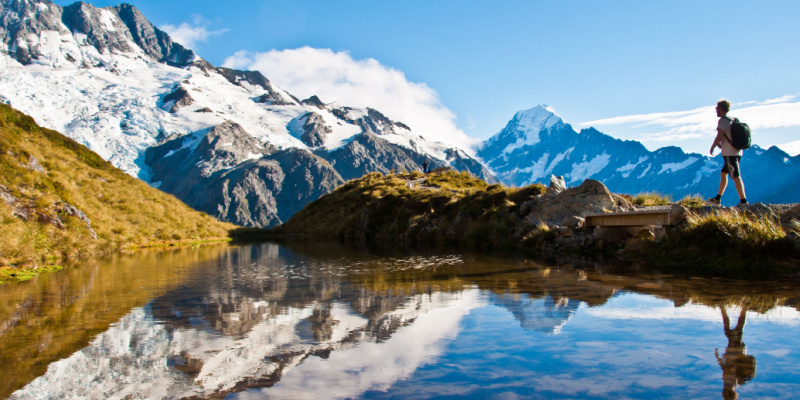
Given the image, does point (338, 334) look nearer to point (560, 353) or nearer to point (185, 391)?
point (185, 391)

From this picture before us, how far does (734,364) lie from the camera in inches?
143

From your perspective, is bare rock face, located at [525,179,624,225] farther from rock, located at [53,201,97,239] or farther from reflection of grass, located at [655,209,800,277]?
rock, located at [53,201,97,239]

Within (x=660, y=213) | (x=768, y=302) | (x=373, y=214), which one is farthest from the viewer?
(x=373, y=214)

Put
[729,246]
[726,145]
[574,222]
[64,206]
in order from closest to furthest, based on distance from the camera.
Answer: [729,246]
[726,145]
[574,222]
[64,206]

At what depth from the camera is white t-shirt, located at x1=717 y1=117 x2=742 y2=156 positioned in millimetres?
10281

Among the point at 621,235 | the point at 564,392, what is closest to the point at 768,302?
the point at 564,392

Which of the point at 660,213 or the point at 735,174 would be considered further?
the point at 660,213

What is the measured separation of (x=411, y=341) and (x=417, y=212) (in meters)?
25.6

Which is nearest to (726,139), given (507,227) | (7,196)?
(507,227)

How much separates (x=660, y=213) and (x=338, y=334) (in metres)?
Answer: 10.3

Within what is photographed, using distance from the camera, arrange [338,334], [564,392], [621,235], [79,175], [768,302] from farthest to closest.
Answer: [79,175] < [621,235] < [768,302] < [338,334] < [564,392]

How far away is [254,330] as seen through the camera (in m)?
5.12

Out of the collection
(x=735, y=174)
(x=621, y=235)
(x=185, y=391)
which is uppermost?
(x=735, y=174)

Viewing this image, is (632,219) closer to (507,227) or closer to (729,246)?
(729,246)
